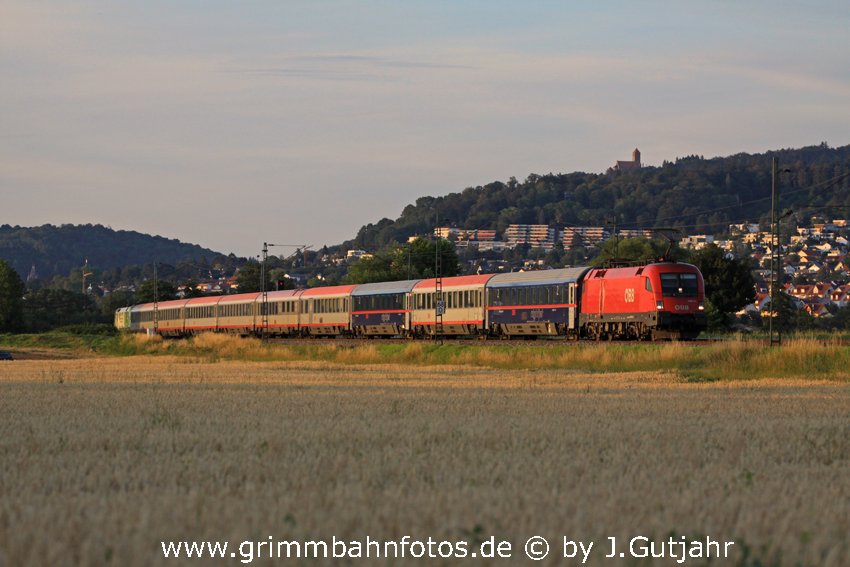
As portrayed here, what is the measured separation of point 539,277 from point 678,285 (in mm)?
10621

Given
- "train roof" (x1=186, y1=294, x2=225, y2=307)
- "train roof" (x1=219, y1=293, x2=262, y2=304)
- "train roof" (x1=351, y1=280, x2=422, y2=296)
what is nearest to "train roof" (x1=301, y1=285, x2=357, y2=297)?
"train roof" (x1=351, y1=280, x2=422, y2=296)

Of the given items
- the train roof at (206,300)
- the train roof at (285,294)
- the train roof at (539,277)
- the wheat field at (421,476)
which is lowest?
the wheat field at (421,476)

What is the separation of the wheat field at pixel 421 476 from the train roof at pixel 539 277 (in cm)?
3629

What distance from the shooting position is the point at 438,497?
948 cm

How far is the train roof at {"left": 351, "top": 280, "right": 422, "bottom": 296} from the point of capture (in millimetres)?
74812

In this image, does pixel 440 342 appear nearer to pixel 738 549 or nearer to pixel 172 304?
pixel 738 549

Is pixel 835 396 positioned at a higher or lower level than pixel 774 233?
lower

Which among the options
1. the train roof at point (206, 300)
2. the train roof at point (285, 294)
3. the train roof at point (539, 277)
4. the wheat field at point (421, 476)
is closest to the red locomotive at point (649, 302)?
the train roof at point (539, 277)

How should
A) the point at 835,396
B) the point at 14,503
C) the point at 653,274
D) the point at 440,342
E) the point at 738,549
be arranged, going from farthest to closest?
the point at 440,342 < the point at 653,274 < the point at 835,396 < the point at 14,503 < the point at 738,549

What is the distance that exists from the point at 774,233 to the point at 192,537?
47.7 m

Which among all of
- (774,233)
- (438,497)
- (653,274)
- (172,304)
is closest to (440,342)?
(653,274)

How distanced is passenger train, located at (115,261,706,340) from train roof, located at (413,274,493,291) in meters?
0.08

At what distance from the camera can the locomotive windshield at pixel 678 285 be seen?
167 ft

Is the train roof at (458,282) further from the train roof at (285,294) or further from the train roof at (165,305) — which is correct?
the train roof at (165,305)
